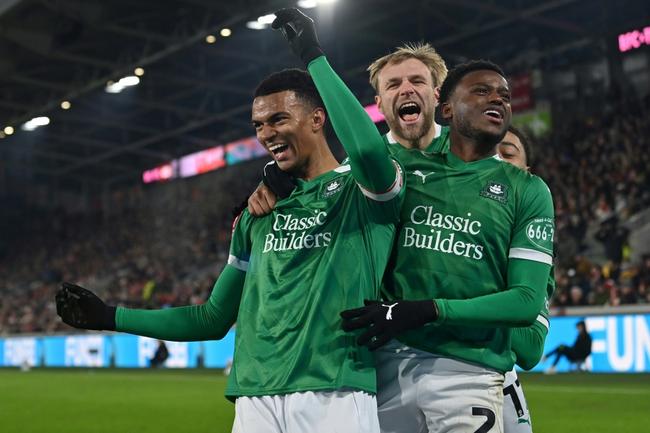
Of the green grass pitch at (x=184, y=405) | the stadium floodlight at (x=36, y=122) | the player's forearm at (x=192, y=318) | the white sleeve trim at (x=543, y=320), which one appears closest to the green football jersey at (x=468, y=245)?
the white sleeve trim at (x=543, y=320)

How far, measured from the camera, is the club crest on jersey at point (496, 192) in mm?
3309

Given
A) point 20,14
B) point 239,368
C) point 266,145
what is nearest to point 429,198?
point 266,145

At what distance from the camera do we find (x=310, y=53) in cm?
311

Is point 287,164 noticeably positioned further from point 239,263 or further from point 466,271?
point 466,271

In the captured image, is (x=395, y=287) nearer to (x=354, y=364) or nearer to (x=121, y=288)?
(x=354, y=364)

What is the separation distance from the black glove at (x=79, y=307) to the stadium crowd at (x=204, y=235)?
5.01 metres

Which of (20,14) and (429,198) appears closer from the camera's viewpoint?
(429,198)

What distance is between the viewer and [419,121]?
4.07 meters

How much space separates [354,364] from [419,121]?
1.40 metres

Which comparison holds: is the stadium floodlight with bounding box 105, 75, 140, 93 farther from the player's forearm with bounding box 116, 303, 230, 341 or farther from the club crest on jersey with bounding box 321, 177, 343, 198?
the club crest on jersey with bounding box 321, 177, 343, 198

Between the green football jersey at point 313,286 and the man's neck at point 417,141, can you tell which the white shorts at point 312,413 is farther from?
the man's neck at point 417,141

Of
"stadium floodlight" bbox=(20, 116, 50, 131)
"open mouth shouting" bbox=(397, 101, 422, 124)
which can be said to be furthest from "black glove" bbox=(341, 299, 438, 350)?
"stadium floodlight" bbox=(20, 116, 50, 131)

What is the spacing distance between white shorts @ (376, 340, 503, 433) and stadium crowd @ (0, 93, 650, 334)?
5.27 m

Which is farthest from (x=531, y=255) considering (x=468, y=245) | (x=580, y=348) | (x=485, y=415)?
(x=580, y=348)
